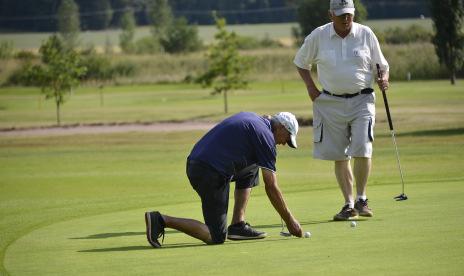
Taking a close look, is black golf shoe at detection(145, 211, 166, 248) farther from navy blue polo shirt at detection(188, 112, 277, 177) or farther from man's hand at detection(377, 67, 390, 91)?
man's hand at detection(377, 67, 390, 91)

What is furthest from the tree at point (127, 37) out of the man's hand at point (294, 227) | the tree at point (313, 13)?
the man's hand at point (294, 227)

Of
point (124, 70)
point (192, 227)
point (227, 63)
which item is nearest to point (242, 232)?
point (192, 227)

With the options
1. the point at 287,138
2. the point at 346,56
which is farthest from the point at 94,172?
the point at 287,138

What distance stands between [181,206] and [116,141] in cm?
2168

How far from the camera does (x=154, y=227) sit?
10023 millimetres

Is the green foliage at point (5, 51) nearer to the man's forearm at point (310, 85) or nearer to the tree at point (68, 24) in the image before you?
the tree at point (68, 24)

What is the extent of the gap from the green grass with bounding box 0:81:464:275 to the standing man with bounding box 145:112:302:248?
186 millimetres

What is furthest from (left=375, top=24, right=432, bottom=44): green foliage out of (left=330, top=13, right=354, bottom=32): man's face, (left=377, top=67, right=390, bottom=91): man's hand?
(left=330, top=13, right=354, bottom=32): man's face

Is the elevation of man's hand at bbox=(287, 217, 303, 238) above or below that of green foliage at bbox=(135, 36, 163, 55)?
above

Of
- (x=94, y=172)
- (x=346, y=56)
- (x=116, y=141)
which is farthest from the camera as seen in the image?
(x=116, y=141)

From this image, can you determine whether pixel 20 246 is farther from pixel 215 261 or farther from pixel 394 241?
pixel 394 241

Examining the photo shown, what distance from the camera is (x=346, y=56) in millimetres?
11945

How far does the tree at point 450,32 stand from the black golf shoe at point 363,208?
177 ft

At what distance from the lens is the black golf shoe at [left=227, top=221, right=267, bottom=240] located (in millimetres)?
10320
